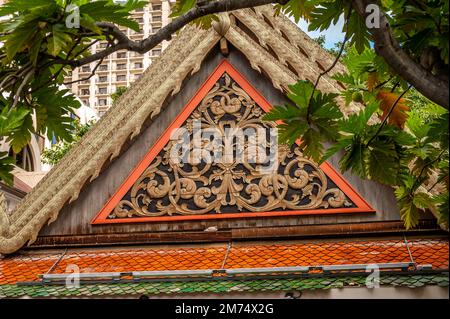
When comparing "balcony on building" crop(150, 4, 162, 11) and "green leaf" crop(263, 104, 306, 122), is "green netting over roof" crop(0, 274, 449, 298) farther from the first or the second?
"balcony on building" crop(150, 4, 162, 11)

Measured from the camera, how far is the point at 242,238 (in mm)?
4730

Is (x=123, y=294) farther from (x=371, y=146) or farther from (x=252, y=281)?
(x=371, y=146)

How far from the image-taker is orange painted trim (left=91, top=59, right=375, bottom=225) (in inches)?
180

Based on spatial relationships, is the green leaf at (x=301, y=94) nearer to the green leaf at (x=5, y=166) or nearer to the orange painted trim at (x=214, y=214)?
the green leaf at (x=5, y=166)

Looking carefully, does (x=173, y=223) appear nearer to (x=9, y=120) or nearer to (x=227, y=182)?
(x=227, y=182)

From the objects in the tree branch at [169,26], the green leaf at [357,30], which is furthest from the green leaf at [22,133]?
the green leaf at [357,30]

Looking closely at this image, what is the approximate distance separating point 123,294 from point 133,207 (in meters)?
1.12

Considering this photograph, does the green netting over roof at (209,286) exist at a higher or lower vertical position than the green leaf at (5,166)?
lower

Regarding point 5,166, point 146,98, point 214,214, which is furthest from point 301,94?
point 146,98

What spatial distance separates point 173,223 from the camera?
15.8 feet

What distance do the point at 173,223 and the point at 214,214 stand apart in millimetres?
352

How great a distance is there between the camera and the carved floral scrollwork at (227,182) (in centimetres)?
465

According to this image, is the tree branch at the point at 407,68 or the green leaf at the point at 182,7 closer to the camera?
the tree branch at the point at 407,68
